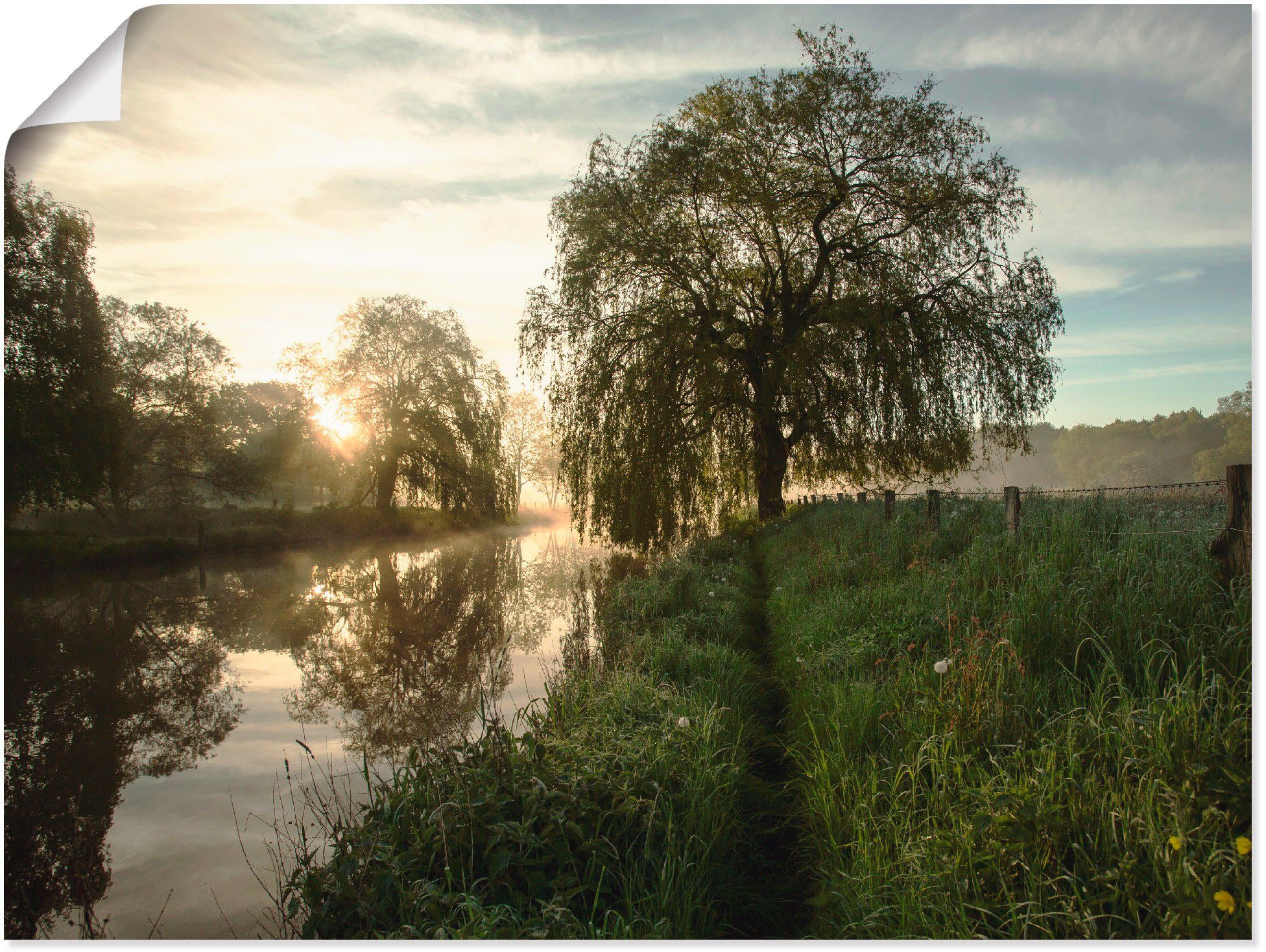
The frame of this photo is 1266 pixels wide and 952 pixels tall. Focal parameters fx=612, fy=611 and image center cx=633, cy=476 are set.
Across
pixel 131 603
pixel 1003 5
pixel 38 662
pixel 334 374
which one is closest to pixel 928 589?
pixel 1003 5

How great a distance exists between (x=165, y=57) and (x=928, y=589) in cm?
521

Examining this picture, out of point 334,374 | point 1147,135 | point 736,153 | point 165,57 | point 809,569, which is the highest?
point 736,153

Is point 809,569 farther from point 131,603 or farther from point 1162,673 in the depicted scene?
point 131,603

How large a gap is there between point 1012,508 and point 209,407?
11053 mm

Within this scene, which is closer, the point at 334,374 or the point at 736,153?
the point at 736,153

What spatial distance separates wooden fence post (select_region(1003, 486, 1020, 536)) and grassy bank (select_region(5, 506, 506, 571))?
20.5ft

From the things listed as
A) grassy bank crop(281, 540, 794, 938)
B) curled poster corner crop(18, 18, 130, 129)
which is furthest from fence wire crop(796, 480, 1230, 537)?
curled poster corner crop(18, 18, 130, 129)

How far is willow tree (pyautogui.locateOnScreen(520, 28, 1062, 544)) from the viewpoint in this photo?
9.39 meters

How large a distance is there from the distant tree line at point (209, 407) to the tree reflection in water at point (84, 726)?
140 cm

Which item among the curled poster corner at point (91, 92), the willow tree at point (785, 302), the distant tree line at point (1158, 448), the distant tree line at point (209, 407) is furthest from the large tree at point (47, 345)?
the willow tree at point (785, 302)

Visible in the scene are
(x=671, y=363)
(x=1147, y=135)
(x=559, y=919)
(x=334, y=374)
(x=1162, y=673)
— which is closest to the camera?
(x=559, y=919)

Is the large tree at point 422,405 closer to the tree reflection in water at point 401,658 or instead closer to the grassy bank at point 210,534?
the grassy bank at point 210,534

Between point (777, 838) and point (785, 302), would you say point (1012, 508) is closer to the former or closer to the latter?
point (777, 838)

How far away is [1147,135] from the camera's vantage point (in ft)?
9.21
